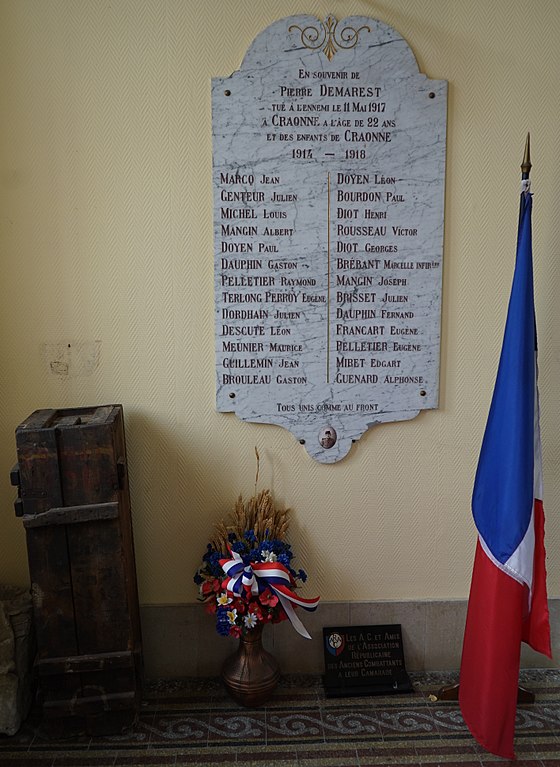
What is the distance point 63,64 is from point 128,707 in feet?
7.12

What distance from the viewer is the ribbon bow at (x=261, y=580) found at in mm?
2293

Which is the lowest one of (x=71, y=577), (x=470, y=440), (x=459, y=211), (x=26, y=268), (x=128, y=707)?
(x=128, y=707)

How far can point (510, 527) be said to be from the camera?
86.4 inches

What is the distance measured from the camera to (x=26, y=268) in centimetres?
237

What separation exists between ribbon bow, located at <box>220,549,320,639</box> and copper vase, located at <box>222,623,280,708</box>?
5.2 inches

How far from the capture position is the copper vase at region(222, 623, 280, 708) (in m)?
2.39

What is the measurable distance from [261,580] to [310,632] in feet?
1.39

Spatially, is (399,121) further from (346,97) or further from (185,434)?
(185,434)

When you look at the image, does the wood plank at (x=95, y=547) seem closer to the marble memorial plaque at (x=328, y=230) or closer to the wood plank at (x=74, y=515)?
the wood plank at (x=74, y=515)

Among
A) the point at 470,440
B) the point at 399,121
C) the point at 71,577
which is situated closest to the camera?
the point at 71,577

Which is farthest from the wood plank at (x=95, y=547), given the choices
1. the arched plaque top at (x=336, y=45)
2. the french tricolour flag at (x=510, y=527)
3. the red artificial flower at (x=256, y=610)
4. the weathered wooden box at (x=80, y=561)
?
the arched plaque top at (x=336, y=45)

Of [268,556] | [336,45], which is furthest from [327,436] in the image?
[336,45]

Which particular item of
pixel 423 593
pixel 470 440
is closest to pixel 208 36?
pixel 470 440

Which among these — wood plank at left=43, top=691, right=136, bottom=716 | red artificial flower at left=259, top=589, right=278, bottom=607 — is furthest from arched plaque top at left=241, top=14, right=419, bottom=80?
wood plank at left=43, top=691, right=136, bottom=716
